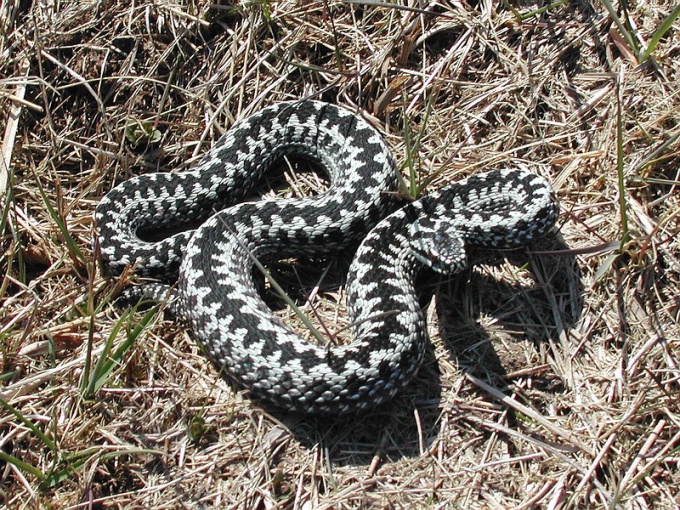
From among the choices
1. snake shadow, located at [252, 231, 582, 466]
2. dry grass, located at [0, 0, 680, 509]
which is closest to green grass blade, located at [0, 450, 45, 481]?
dry grass, located at [0, 0, 680, 509]

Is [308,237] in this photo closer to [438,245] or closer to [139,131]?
[438,245]

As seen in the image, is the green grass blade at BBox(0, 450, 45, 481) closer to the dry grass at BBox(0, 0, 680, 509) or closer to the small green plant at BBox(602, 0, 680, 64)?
the dry grass at BBox(0, 0, 680, 509)

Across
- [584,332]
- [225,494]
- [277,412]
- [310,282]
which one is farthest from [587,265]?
[225,494]

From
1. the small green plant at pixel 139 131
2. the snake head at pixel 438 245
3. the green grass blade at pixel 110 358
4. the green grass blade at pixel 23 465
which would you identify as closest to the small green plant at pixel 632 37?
the snake head at pixel 438 245

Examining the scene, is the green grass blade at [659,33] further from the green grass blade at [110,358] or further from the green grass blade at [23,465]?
the green grass blade at [23,465]

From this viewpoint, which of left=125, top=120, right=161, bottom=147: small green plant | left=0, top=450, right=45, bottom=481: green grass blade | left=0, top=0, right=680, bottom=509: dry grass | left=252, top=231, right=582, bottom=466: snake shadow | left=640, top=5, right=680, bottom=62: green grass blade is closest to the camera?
left=0, top=450, right=45, bottom=481: green grass blade

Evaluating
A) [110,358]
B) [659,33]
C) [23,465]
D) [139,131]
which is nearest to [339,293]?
[110,358]
